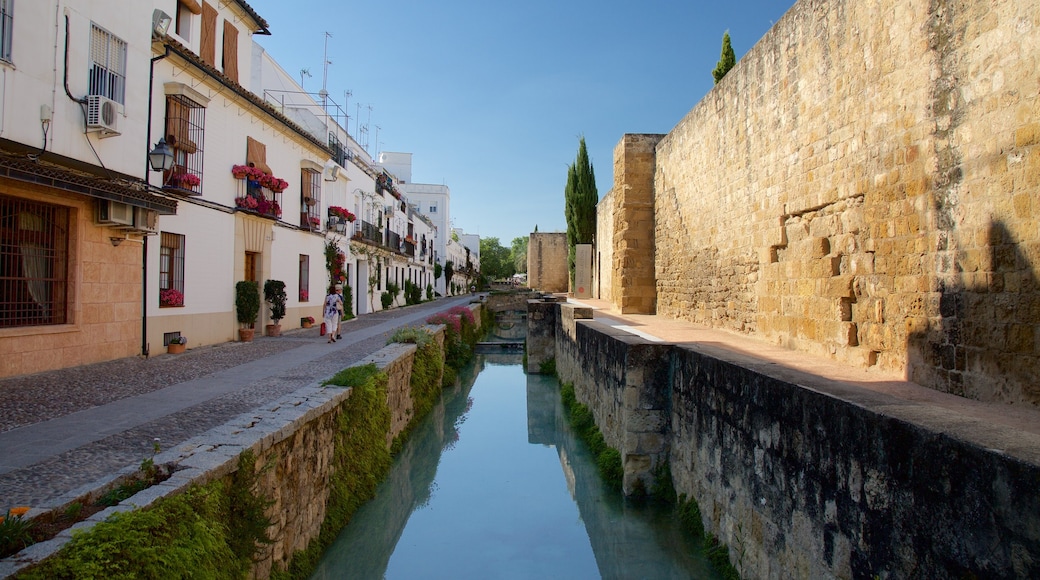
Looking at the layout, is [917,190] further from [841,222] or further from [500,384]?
[500,384]

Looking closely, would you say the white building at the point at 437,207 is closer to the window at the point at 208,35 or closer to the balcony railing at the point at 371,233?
the balcony railing at the point at 371,233

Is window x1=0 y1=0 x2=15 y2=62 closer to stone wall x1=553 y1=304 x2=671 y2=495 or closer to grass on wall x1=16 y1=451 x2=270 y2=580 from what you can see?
grass on wall x1=16 y1=451 x2=270 y2=580

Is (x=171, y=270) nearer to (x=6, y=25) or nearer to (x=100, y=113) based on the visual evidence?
(x=100, y=113)

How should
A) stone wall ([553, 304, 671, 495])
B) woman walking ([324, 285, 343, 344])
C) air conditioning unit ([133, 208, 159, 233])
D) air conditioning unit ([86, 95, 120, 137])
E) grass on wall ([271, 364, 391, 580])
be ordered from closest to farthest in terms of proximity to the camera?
grass on wall ([271, 364, 391, 580]), stone wall ([553, 304, 671, 495]), air conditioning unit ([86, 95, 120, 137]), air conditioning unit ([133, 208, 159, 233]), woman walking ([324, 285, 343, 344])

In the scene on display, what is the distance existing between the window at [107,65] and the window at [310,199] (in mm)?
7541

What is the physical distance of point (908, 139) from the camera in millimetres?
4438

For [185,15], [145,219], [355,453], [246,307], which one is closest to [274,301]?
[246,307]

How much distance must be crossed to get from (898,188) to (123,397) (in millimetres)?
7371

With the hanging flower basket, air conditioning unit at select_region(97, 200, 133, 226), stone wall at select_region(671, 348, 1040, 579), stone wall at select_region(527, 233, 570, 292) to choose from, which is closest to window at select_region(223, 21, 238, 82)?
Answer: air conditioning unit at select_region(97, 200, 133, 226)

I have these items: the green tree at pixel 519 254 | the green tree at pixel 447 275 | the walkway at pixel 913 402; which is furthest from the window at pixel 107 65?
the green tree at pixel 519 254

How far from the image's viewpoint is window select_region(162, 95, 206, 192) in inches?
400

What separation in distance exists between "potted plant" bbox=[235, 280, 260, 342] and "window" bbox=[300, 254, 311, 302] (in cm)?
369

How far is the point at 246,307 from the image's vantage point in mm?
12578

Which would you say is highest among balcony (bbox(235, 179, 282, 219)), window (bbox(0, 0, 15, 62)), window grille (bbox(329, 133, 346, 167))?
window grille (bbox(329, 133, 346, 167))
